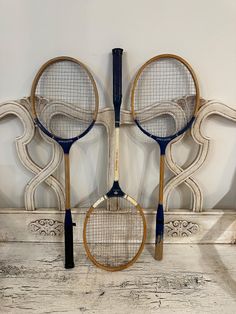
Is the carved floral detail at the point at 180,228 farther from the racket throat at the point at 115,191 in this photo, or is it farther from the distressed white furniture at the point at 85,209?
the racket throat at the point at 115,191

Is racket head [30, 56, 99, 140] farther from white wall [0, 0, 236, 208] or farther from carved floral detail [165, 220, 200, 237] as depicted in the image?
carved floral detail [165, 220, 200, 237]

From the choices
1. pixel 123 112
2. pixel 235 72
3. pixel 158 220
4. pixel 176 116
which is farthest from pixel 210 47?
pixel 158 220

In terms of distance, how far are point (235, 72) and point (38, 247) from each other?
102 centimetres

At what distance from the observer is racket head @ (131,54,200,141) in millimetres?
1102

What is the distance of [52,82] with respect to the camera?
1110mm

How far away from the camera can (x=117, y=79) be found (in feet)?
3.43

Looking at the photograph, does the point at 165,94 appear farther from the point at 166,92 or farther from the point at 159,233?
the point at 159,233

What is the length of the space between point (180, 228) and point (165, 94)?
1.76 ft

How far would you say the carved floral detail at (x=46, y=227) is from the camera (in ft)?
3.92

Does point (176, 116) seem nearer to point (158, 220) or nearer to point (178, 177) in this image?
point (178, 177)

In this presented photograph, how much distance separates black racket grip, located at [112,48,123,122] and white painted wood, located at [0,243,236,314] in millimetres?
557

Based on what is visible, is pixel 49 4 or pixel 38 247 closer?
pixel 49 4

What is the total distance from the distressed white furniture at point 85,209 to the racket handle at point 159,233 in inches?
3.0

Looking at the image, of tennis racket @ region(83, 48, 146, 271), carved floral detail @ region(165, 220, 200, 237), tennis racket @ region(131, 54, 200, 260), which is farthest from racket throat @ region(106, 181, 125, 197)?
carved floral detail @ region(165, 220, 200, 237)
